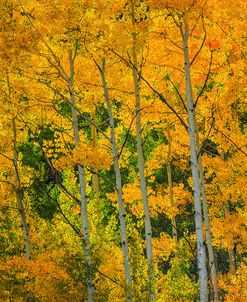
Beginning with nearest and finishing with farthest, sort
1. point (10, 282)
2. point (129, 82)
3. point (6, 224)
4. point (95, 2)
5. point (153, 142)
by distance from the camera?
1. point (95, 2)
2. point (10, 282)
3. point (129, 82)
4. point (6, 224)
5. point (153, 142)

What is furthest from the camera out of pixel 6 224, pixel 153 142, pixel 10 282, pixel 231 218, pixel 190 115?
pixel 153 142

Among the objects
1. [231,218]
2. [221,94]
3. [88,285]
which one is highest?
[221,94]

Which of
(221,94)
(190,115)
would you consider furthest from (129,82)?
(190,115)

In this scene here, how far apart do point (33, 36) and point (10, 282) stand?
539 centimetres

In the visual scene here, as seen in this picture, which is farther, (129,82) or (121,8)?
(129,82)

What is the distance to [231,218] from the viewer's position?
1708 centimetres

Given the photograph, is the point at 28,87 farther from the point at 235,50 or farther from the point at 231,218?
the point at 231,218

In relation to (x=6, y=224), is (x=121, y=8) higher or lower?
higher

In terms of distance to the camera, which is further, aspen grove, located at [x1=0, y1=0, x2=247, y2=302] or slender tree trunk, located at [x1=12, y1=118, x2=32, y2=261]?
slender tree trunk, located at [x1=12, y1=118, x2=32, y2=261]

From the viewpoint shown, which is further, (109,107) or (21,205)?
(21,205)

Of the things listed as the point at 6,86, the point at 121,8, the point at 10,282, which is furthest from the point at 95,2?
the point at 10,282

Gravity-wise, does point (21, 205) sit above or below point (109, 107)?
below

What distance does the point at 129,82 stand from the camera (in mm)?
13609

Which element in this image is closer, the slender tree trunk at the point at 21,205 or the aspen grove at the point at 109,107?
the aspen grove at the point at 109,107
